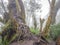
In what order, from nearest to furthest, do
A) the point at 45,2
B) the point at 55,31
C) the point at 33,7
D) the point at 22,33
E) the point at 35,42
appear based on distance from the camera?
1. the point at 35,42
2. the point at 22,33
3. the point at 55,31
4. the point at 33,7
5. the point at 45,2

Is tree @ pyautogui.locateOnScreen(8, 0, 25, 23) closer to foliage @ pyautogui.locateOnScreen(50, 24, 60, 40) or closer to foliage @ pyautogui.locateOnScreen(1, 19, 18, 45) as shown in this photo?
foliage @ pyautogui.locateOnScreen(1, 19, 18, 45)

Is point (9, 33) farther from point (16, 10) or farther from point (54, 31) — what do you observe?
point (54, 31)

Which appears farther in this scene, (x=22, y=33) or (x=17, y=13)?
(x=17, y=13)

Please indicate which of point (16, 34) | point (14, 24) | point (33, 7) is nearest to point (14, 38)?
point (16, 34)

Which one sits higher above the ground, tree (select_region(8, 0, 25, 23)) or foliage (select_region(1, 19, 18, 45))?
tree (select_region(8, 0, 25, 23))

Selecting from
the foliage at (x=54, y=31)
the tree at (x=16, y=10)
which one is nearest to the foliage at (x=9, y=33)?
the tree at (x=16, y=10)

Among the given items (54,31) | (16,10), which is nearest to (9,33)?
(16,10)

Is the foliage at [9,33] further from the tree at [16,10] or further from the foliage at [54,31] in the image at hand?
the foliage at [54,31]

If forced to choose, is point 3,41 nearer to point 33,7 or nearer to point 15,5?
point 15,5

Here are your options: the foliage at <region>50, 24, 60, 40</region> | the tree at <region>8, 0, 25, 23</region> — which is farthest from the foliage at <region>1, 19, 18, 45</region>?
the foliage at <region>50, 24, 60, 40</region>

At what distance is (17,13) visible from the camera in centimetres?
316

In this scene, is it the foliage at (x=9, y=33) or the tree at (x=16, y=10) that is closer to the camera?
the foliage at (x=9, y=33)

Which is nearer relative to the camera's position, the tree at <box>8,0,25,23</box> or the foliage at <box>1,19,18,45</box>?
the foliage at <box>1,19,18,45</box>

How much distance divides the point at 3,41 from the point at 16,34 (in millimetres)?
403
